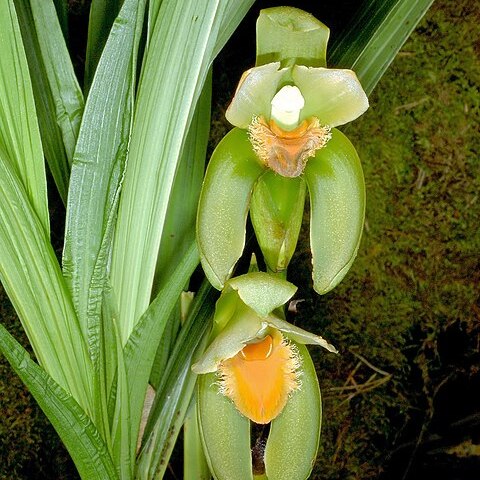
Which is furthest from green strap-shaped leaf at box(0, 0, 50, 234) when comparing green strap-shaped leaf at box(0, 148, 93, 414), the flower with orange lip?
the flower with orange lip

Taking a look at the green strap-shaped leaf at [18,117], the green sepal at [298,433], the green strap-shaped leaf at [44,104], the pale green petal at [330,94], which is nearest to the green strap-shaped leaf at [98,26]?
the green strap-shaped leaf at [44,104]

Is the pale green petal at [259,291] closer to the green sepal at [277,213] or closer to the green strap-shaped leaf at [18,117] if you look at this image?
the green sepal at [277,213]

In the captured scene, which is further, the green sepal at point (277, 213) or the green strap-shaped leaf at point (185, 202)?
the green strap-shaped leaf at point (185, 202)

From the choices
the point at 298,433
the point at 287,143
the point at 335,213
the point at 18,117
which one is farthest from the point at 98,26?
the point at 298,433

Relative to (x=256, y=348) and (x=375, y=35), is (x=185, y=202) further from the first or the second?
(x=375, y=35)

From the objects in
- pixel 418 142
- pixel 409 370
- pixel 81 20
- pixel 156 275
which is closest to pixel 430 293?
pixel 409 370

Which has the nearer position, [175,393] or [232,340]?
[232,340]

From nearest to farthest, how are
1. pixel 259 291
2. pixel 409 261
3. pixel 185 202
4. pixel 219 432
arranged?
pixel 259 291
pixel 219 432
pixel 185 202
pixel 409 261
